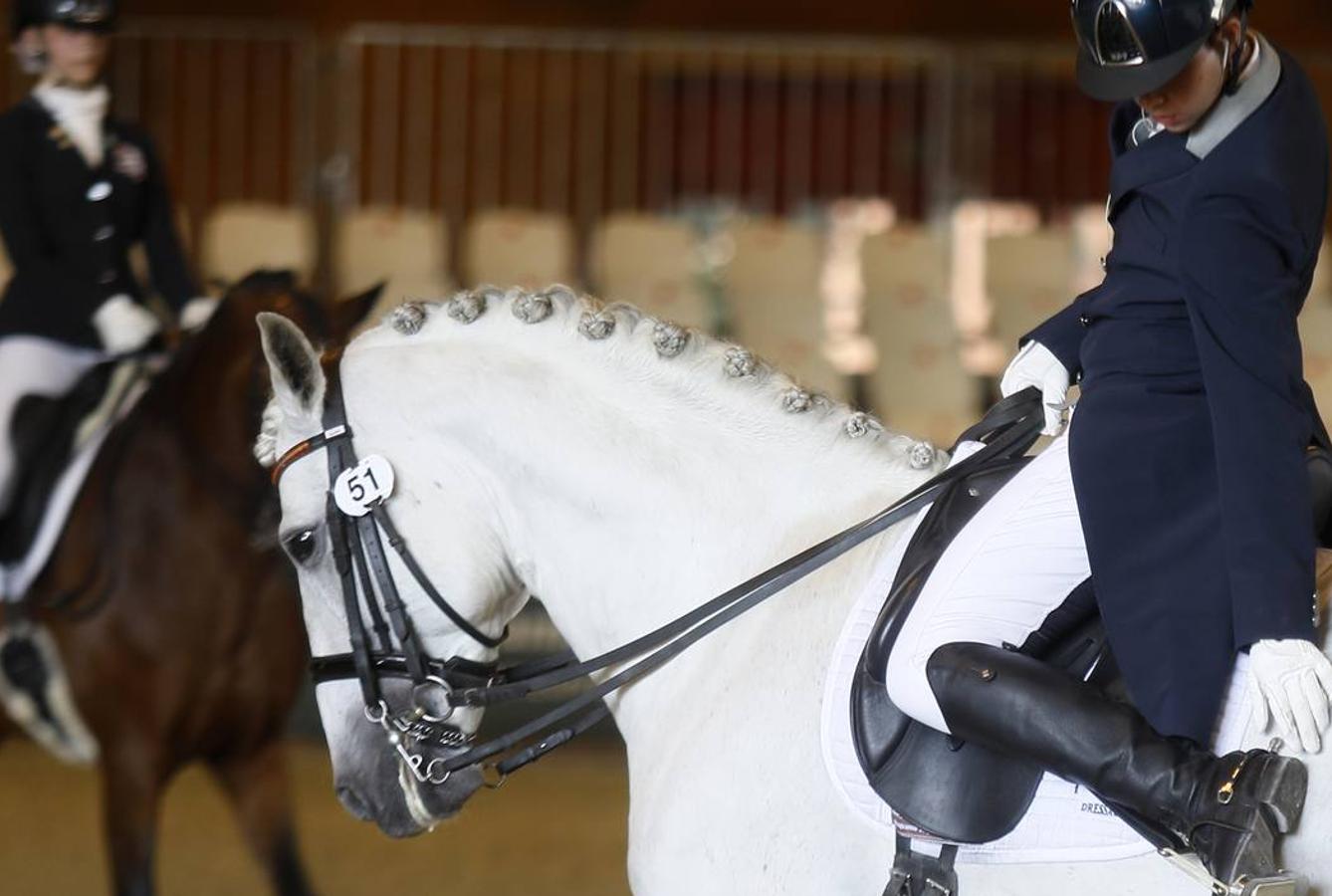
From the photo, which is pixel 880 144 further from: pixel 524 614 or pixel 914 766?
pixel 914 766

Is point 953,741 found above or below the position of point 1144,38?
below

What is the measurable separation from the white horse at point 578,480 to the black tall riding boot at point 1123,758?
0.31 m

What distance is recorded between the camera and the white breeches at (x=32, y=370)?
12.2ft

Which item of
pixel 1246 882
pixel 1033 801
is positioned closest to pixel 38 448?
pixel 1033 801

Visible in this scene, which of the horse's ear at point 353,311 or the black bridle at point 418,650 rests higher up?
the black bridle at point 418,650

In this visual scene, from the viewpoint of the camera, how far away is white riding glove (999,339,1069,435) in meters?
1.98

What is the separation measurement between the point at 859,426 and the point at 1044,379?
0.75 feet

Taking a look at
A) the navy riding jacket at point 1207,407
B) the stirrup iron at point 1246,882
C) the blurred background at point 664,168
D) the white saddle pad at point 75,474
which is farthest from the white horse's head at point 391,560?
the blurred background at point 664,168

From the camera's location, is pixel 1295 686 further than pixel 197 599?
No

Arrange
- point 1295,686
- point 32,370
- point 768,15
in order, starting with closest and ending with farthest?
point 1295,686 → point 32,370 → point 768,15

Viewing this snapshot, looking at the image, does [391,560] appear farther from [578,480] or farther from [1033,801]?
[1033,801]

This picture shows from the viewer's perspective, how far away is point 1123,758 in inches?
64.5

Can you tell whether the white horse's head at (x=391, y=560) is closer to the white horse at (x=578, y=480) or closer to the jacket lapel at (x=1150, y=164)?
the white horse at (x=578, y=480)

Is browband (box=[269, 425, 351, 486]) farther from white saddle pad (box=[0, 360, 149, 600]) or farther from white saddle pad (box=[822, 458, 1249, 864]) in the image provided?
white saddle pad (box=[0, 360, 149, 600])
